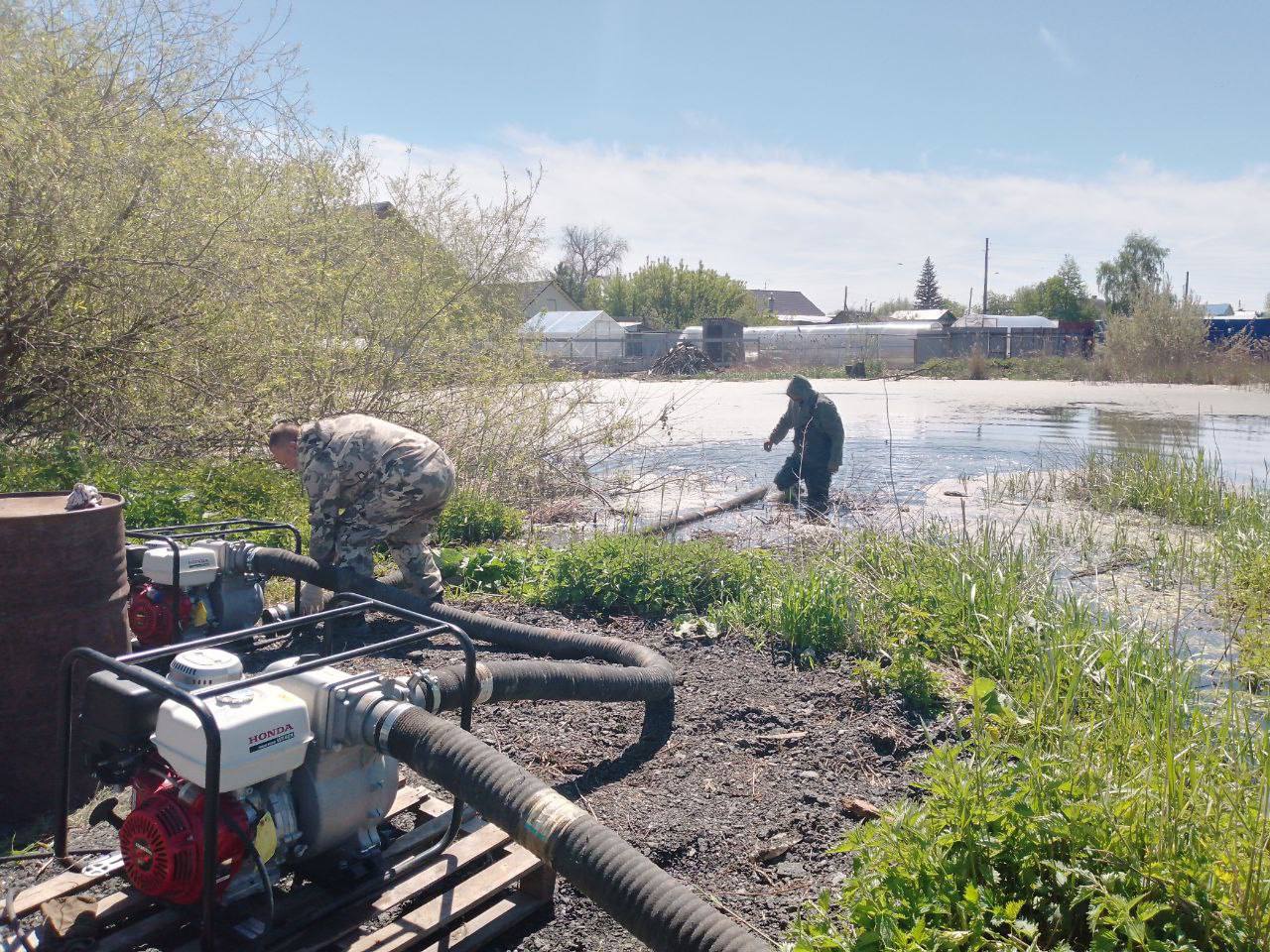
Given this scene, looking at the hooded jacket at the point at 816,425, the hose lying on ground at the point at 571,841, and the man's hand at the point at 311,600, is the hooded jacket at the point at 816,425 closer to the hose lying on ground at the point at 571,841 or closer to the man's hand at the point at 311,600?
the man's hand at the point at 311,600

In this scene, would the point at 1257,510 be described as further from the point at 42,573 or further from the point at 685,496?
the point at 42,573

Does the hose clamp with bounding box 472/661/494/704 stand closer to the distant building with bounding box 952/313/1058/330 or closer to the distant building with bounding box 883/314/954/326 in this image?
the distant building with bounding box 883/314/954/326

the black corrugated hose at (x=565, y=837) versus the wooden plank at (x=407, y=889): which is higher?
the black corrugated hose at (x=565, y=837)

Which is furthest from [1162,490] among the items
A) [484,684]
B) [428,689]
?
[428,689]

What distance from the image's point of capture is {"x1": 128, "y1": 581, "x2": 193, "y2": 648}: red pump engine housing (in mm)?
4637

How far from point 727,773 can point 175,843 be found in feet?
7.41

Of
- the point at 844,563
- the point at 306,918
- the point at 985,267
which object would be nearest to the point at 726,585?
the point at 844,563

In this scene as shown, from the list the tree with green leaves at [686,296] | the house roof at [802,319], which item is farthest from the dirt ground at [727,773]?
the house roof at [802,319]

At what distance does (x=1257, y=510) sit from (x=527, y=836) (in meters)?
7.96

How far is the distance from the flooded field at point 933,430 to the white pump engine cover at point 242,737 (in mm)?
5205

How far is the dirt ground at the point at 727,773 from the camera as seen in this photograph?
3.11m

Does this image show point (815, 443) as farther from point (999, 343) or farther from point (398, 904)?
point (999, 343)

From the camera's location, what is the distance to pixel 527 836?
2.54m

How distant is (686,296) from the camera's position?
2384 inches
